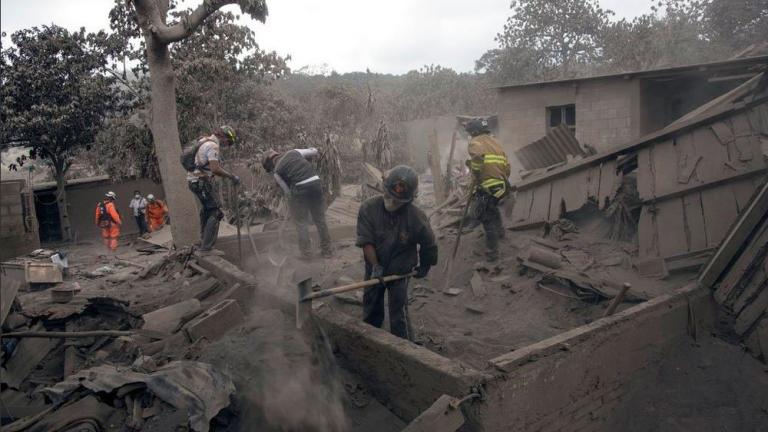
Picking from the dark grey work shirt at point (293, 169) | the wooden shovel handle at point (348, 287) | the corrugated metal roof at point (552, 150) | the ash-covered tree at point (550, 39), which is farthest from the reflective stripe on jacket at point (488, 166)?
the ash-covered tree at point (550, 39)

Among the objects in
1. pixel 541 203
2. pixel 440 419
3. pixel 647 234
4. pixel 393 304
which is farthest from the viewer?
pixel 541 203

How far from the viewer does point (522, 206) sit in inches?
335

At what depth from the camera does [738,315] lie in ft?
17.4

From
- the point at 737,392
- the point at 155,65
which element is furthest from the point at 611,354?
the point at 155,65

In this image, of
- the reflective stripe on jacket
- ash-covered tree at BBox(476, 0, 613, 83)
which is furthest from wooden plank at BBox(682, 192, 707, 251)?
ash-covered tree at BBox(476, 0, 613, 83)

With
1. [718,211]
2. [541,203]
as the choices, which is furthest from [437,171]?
[718,211]

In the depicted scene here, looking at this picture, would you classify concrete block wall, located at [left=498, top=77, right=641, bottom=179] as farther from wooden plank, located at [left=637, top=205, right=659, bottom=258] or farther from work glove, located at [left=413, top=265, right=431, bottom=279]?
work glove, located at [left=413, top=265, right=431, bottom=279]

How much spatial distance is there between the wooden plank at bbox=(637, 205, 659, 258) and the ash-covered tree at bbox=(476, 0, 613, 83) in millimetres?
22195

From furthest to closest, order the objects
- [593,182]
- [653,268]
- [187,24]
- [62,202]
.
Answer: [62,202]
[187,24]
[593,182]
[653,268]

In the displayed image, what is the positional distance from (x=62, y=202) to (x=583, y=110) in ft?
50.9

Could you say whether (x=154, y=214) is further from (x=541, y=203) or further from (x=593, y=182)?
(x=593, y=182)

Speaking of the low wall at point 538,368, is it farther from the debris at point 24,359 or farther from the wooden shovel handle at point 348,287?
the debris at point 24,359

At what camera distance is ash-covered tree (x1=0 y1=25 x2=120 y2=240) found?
48.6 feet

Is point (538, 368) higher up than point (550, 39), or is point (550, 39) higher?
point (550, 39)
